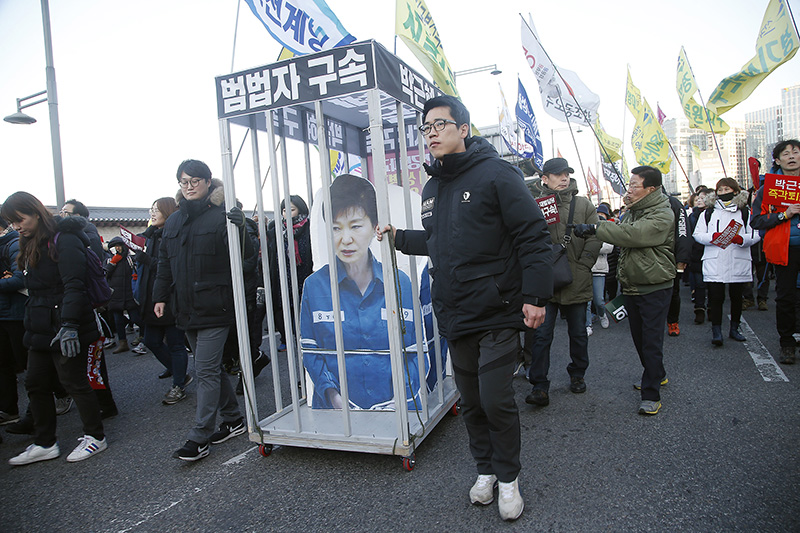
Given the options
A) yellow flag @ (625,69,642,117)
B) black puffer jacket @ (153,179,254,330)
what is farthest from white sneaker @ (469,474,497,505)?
yellow flag @ (625,69,642,117)

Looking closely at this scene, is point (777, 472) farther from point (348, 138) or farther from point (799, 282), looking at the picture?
point (348, 138)

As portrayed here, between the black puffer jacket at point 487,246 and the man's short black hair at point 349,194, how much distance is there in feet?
4.24

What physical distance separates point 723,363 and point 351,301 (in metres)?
3.81

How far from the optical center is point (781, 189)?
15.2 ft

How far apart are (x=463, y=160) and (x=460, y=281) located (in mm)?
634

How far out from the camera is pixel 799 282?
4.80 m

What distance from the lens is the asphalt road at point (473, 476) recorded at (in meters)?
2.51

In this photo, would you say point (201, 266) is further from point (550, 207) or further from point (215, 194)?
point (550, 207)

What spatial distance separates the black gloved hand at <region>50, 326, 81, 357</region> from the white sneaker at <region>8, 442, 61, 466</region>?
0.83 meters

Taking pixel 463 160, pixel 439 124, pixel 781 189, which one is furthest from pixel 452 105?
pixel 781 189

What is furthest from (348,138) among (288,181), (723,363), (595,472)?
(723,363)

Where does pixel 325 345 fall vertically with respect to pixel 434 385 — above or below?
above

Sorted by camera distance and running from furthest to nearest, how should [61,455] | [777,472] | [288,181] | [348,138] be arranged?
[348,138] → [61,455] → [288,181] → [777,472]

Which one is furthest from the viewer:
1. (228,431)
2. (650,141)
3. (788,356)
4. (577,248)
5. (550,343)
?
(650,141)
